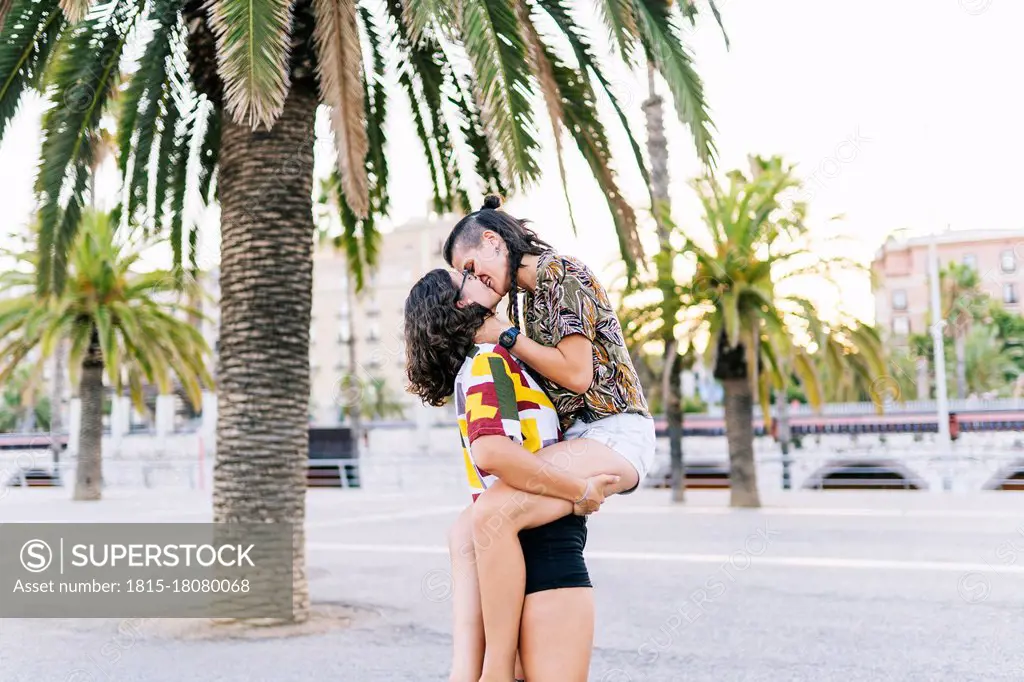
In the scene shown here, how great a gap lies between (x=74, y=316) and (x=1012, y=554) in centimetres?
1723

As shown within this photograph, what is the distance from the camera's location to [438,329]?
2.46m

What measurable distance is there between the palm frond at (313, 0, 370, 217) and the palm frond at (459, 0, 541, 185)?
101cm

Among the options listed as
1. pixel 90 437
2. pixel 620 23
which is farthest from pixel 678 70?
pixel 90 437

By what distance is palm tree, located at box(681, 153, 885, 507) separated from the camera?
15.6 metres

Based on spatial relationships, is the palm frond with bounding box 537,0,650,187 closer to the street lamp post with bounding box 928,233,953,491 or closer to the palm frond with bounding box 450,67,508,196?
the palm frond with bounding box 450,67,508,196

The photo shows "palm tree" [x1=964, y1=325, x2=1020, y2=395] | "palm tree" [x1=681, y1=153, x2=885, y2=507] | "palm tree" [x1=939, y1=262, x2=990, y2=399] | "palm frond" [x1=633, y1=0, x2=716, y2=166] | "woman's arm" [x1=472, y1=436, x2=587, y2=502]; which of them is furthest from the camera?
"palm tree" [x1=964, y1=325, x2=1020, y2=395]

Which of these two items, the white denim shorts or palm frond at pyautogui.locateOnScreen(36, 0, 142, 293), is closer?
the white denim shorts

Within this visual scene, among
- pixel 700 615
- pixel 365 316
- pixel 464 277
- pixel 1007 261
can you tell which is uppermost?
pixel 1007 261

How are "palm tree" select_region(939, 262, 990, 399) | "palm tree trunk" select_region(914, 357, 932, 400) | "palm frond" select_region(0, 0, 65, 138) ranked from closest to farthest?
"palm frond" select_region(0, 0, 65, 138), "palm tree" select_region(939, 262, 990, 399), "palm tree trunk" select_region(914, 357, 932, 400)

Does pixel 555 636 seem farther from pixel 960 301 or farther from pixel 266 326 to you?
pixel 960 301

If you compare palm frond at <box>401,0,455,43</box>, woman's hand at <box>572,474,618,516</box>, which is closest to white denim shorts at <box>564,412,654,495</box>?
woman's hand at <box>572,474,618,516</box>

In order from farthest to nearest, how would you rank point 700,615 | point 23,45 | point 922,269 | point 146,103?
point 922,269 → point 146,103 → point 700,615 → point 23,45

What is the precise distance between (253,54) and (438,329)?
325 cm

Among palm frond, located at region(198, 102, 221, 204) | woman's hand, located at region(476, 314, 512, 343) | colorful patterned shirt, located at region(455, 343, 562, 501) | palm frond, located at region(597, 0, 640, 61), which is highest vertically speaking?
palm frond, located at region(198, 102, 221, 204)
